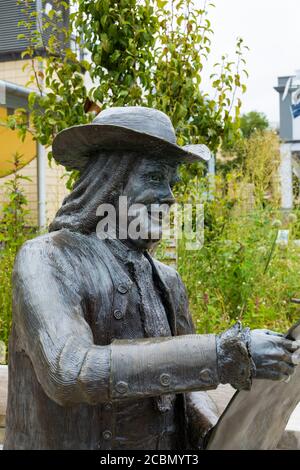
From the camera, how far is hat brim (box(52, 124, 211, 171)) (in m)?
1.79

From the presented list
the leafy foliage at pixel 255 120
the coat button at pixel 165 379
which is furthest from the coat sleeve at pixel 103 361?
the leafy foliage at pixel 255 120

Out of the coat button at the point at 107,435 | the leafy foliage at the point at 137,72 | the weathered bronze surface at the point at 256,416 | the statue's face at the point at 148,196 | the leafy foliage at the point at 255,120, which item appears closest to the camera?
the weathered bronze surface at the point at 256,416

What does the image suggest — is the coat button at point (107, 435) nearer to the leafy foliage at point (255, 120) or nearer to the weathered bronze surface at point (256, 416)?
the weathered bronze surface at point (256, 416)

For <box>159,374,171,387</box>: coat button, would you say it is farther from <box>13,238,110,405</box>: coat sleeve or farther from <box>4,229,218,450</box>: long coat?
<box>13,238,110,405</box>: coat sleeve

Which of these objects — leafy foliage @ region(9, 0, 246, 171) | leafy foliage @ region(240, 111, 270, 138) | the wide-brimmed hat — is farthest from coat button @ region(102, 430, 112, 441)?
leafy foliage @ region(240, 111, 270, 138)

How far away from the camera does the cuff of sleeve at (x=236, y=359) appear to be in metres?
1.49

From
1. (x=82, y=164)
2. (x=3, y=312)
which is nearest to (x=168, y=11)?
(x=3, y=312)

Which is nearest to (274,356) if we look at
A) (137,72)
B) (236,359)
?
(236,359)

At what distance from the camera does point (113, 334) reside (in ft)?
5.82

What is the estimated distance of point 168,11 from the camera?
498 centimetres

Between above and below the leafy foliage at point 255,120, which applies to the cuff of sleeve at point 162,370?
below

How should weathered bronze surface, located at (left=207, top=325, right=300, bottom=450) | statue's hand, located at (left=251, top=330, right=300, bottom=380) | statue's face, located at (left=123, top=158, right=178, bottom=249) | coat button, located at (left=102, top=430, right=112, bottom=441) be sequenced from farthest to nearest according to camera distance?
statue's face, located at (left=123, top=158, right=178, bottom=249)
coat button, located at (left=102, top=430, right=112, bottom=441)
weathered bronze surface, located at (left=207, top=325, right=300, bottom=450)
statue's hand, located at (left=251, top=330, right=300, bottom=380)

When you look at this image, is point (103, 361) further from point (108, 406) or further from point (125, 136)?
point (125, 136)
